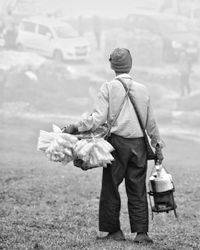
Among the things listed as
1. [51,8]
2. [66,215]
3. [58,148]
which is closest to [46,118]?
[51,8]

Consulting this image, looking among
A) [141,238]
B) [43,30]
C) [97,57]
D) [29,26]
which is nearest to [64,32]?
[43,30]

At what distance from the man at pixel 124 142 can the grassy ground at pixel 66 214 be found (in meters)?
0.26

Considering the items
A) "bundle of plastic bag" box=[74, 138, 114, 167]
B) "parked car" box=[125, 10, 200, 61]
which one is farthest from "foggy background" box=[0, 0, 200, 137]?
"bundle of plastic bag" box=[74, 138, 114, 167]

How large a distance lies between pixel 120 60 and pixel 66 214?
8.46ft

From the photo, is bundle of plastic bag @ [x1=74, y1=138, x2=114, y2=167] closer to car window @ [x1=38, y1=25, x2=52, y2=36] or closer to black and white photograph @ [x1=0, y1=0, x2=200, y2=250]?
black and white photograph @ [x1=0, y1=0, x2=200, y2=250]

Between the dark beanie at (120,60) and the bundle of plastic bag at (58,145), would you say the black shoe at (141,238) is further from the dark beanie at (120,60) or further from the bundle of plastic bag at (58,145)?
the dark beanie at (120,60)

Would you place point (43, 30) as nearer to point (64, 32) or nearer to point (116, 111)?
point (64, 32)

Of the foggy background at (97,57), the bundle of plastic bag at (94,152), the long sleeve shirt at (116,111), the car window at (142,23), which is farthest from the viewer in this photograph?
the car window at (142,23)

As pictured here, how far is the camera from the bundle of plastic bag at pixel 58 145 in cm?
573

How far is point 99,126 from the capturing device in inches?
232

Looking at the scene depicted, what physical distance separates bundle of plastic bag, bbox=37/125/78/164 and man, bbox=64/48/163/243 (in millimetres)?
172

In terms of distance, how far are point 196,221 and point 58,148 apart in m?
2.85

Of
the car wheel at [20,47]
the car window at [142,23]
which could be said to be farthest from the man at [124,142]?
the car window at [142,23]

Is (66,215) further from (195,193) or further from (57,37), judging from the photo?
(57,37)
